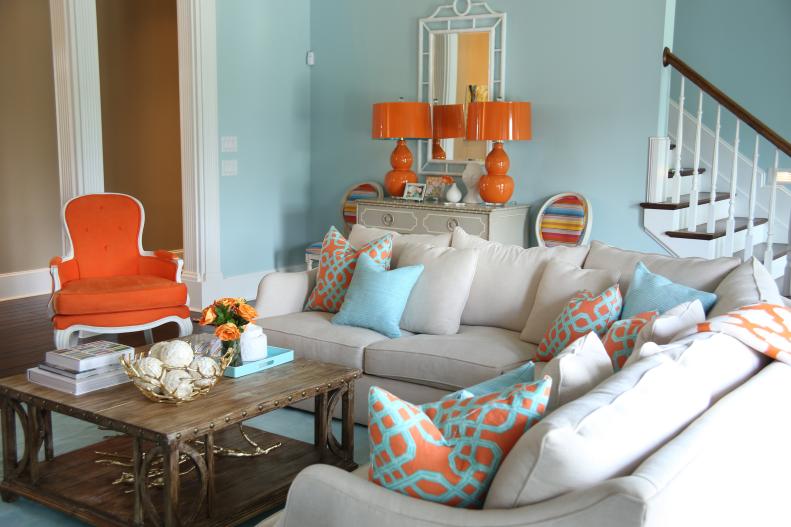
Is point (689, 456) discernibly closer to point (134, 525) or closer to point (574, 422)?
point (574, 422)

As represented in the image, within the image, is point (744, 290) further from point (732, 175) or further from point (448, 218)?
point (448, 218)

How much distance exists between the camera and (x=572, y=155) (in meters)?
5.48

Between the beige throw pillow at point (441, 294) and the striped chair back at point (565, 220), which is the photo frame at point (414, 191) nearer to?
the striped chair back at point (565, 220)

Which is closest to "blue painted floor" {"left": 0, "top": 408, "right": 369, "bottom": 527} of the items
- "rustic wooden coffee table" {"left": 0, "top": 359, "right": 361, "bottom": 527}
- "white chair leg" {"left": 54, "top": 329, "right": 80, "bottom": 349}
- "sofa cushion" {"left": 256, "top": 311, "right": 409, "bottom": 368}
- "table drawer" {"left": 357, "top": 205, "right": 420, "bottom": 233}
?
"rustic wooden coffee table" {"left": 0, "top": 359, "right": 361, "bottom": 527}

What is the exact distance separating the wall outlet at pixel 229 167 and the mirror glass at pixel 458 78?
60.6 inches

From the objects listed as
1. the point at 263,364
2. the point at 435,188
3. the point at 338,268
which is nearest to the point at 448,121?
the point at 435,188

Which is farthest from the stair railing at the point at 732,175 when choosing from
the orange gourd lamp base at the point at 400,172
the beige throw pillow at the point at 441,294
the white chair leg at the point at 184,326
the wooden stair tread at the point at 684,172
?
the white chair leg at the point at 184,326

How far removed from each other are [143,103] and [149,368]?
18.8 feet

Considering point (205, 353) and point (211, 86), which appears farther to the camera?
point (211, 86)

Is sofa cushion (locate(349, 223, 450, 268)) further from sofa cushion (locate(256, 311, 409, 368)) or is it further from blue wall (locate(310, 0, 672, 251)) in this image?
blue wall (locate(310, 0, 672, 251))

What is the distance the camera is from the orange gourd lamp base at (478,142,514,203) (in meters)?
5.47

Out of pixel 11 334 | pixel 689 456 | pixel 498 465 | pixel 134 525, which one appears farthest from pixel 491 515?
pixel 11 334

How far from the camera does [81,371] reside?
265 cm

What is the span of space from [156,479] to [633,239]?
3.68 metres
